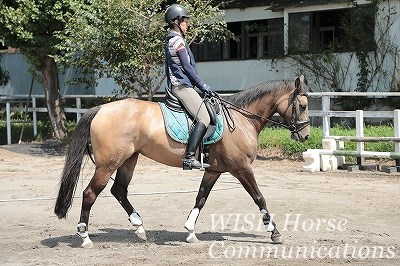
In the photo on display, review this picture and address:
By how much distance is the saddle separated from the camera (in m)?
10.1

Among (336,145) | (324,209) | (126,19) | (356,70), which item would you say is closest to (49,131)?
(126,19)

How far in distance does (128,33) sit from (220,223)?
11.3 metres

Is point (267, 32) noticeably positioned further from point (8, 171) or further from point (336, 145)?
point (8, 171)

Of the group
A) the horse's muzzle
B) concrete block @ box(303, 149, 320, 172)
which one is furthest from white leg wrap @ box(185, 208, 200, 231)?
concrete block @ box(303, 149, 320, 172)

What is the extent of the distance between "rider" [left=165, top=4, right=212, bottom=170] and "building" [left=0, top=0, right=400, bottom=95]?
16.7 m

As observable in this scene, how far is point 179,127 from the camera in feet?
33.4

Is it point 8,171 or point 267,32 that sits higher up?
point 267,32

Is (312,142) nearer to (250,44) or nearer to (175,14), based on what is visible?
(175,14)

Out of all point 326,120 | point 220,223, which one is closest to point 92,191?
point 220,223

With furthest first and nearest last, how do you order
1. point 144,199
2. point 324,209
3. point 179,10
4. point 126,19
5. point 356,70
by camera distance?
point 356,70, point 126,19, point 144,199, point 324,209, point 179,10

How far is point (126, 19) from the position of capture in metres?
21.4

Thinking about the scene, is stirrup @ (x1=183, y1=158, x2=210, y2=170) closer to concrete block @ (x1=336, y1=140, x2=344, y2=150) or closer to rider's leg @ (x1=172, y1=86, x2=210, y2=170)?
rider's leg @ (x1=172, y1=86, x2=210, y2=170)

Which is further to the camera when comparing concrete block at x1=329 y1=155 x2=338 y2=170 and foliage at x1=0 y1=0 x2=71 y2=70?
foliage at x1=0 y1=0 x2=71 y2=70

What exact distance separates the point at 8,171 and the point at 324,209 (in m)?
9.23
